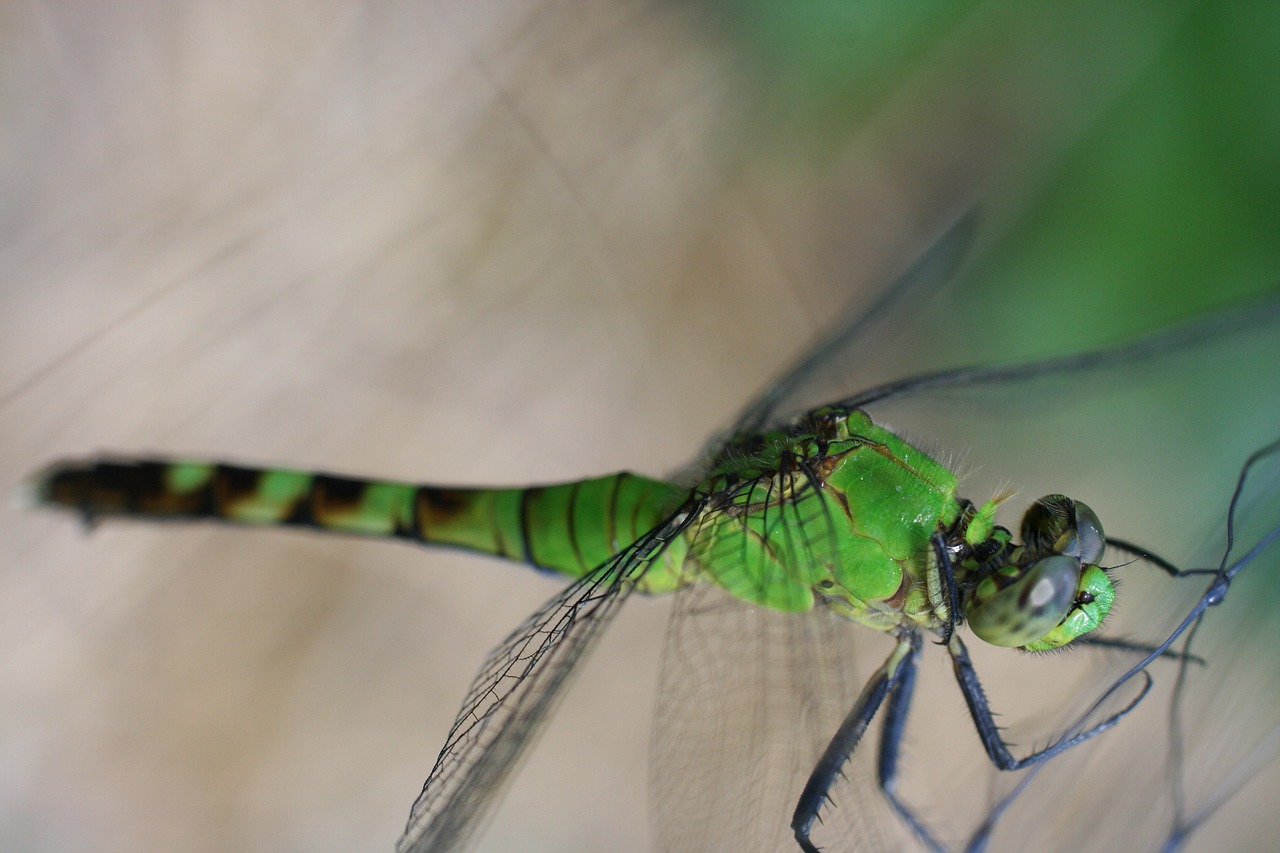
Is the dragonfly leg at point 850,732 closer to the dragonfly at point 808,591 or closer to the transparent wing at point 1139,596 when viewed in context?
the dragonfly at point 808,591

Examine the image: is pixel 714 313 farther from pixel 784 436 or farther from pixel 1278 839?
pixel 1278 839

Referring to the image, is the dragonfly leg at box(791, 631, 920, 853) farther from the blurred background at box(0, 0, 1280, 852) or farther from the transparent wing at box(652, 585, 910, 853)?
the blurred background at box(0, 0, 1280, 852)

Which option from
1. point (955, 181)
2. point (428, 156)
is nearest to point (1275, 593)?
point (955, 181)

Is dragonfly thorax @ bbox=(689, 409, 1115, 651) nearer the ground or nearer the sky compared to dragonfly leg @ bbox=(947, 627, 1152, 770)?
nearer the sky

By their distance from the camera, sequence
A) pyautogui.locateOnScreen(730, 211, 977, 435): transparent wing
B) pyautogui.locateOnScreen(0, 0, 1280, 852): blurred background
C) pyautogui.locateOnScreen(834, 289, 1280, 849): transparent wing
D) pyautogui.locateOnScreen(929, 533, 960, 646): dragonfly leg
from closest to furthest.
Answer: pyautogui.locateOnScreen(929, 533, 960, 646): dragonfly leg, pyautogui.locateOnScreen(834, 289, 1280, 849): transparent wing, pyautogui.locateOnScreen(730, 211, 977, 435): transparent wing, pyautogui.locateOnScreen(0, 0, 1280, 852): blurred background

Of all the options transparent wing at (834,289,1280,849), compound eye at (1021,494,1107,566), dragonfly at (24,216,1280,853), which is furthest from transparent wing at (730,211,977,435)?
compound eye at (1021,494,1107,566)

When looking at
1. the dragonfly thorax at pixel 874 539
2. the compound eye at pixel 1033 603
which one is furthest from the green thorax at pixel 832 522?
the compound eye at pixel 1033 603
